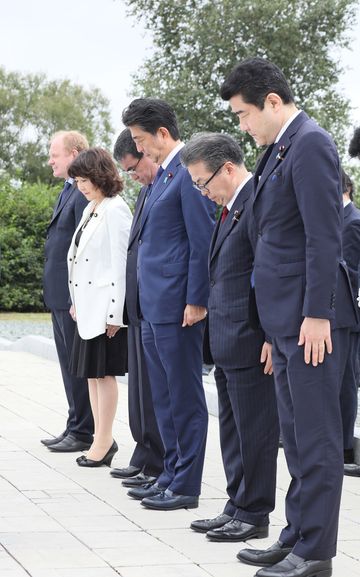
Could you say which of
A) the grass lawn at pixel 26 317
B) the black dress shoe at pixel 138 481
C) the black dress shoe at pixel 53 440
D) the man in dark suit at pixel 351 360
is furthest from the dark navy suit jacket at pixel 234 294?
the grass lawn at pixel 26 317

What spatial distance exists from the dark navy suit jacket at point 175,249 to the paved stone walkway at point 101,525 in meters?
1.01

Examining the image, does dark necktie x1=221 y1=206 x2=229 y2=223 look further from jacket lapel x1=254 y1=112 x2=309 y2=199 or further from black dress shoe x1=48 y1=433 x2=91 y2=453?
black dress shoe x1=48 y1=433 x2=91 y2=453

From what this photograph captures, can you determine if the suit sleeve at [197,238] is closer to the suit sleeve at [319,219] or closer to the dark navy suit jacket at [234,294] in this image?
the dark navy suit jacket at [234,294]

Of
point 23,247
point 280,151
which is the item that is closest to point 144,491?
point 280,151

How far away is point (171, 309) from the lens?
5.72 metres

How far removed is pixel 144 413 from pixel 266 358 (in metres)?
1.63

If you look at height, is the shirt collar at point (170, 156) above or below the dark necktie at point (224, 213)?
above

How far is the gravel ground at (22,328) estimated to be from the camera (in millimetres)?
18308

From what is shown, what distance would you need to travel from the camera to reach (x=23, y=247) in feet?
79.5

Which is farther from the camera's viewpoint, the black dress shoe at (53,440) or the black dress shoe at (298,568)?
the black dress shoe at (53,440)

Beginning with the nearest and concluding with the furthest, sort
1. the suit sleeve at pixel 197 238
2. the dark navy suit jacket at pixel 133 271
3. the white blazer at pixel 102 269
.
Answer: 1. the suit sleeve at pixel 197 238
2. the dark navy suit jacket at pixel 133 271
3. the white blazer at pixel 102 269

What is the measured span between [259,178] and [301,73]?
30263 millimetres

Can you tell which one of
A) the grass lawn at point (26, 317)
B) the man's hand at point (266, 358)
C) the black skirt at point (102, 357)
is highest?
the man's hand at point (266, 358)

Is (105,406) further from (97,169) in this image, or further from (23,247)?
(23,247)
